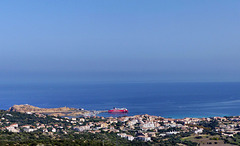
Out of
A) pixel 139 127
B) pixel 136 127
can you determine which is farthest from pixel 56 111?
pixel 139 127

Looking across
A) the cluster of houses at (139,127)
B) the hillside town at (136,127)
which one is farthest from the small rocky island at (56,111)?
the hillside town at (136,127)

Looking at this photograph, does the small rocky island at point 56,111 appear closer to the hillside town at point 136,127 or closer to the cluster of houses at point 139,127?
the cluster of houses at point 139,127

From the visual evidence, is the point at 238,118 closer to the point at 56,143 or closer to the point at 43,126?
the point at 43,126

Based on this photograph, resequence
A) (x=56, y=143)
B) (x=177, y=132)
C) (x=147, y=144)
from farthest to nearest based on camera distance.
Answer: (x=177, y=132) → (x=147, y=144) → (x=56, y=143)

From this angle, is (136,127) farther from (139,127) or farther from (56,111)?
(56,111)

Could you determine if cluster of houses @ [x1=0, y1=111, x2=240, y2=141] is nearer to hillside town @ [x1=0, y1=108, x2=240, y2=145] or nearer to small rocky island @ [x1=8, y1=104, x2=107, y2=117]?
hillside town @ [x1=0, y1=108, x2=240, y2=145]

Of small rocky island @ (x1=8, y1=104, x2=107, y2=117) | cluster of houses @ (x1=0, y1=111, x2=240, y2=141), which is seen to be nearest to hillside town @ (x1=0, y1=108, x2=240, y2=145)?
cluster of houses @ (x1=0, y1=111, x2=240, y2=141)

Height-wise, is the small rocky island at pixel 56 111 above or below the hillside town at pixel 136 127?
above

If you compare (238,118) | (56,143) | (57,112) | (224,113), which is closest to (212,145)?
(56,143)
